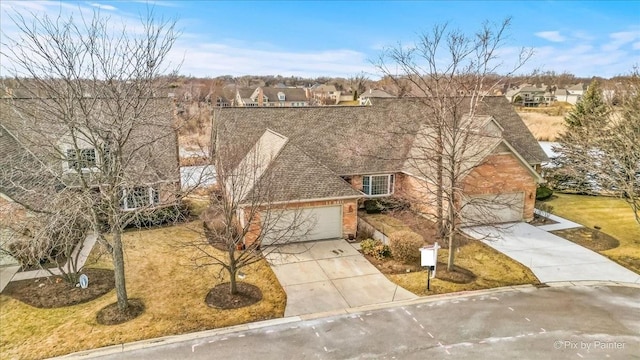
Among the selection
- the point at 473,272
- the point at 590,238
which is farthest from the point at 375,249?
the point at 590,238

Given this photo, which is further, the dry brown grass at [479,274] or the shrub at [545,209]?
the shrub at [545,209]

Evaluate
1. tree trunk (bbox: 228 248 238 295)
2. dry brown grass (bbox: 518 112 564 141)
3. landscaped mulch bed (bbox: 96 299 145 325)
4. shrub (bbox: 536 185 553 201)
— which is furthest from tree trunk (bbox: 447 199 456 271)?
dry brown grass (bbox: 518 112 564 141)

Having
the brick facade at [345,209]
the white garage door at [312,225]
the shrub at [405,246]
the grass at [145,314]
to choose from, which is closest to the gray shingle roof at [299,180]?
the brick facade at [345,209]

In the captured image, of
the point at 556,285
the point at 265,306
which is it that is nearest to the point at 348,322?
the point at 265,306

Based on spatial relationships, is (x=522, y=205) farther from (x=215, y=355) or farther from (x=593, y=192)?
(x=215, y=355)

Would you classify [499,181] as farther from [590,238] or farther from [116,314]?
[116,314]

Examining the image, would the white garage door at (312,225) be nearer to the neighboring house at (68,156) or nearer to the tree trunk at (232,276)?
the tree trunk at (232,276)
